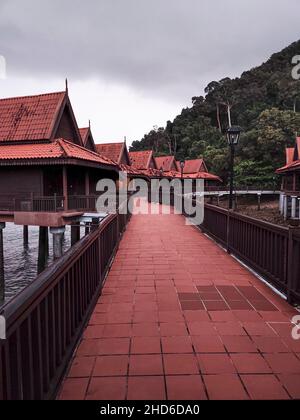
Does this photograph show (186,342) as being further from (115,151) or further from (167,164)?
(167,164)

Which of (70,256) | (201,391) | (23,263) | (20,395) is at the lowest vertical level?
(23,263)

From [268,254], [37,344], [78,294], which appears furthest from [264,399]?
[268,254]

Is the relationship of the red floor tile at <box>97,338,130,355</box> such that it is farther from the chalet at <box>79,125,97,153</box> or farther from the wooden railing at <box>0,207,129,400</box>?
the chalet at <box>79,125,97,153</box>

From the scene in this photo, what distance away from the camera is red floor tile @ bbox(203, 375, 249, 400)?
8.07 ft

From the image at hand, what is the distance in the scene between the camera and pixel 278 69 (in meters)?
95.5

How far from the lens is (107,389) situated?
2.57 meters

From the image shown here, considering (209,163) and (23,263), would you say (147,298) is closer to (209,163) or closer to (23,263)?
(23,263)

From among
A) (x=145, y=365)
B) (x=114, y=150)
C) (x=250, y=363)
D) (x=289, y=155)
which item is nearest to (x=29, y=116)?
(x=114, y=150)

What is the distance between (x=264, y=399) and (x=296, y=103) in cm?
7424

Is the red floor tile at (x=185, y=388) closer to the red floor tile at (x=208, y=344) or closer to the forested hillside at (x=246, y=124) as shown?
the red floor tile at (x=208, y=344)

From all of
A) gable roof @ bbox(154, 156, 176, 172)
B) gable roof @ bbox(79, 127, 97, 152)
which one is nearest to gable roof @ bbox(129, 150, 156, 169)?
gable roof @ bbox(154, 156, 176, 172)

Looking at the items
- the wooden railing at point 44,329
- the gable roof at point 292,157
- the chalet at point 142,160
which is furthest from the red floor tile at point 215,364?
the chalet at point 142,160

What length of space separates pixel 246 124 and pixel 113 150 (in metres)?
44.3

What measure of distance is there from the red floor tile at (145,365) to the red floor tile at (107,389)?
0.16 metres
